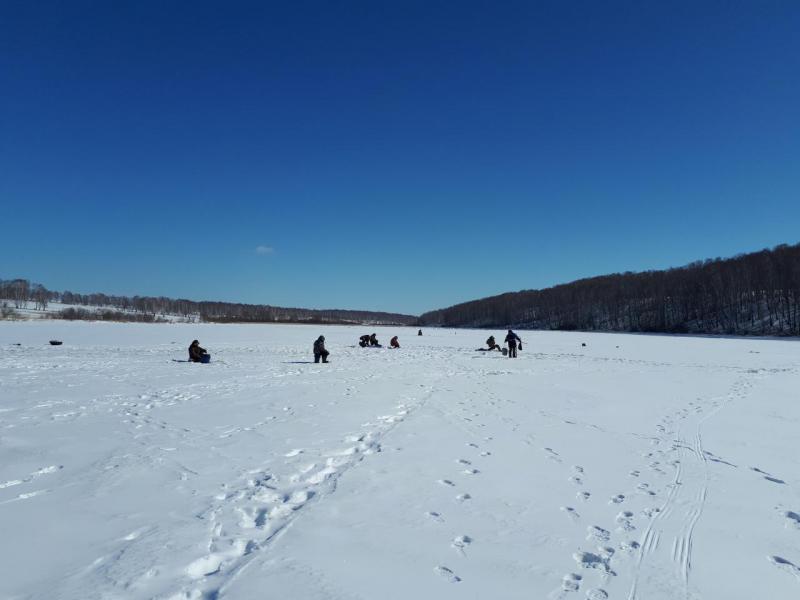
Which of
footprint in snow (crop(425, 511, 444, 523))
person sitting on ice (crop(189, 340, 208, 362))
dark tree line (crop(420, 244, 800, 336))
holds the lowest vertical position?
footprint in snow (crop(425, 511, 444, 523))

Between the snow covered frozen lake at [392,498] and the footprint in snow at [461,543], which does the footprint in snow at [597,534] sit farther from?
the footprint in snow at [461,543]

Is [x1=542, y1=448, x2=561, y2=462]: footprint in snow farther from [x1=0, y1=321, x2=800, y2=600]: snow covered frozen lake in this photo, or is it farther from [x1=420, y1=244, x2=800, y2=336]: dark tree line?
[x1=420, y1=244, x2=800, y2=336]: dark tree line

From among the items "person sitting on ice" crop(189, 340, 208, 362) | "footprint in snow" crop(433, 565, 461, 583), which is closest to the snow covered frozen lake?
"footprint in snow" crop(433, 565, 461, 583)

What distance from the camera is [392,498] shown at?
5.09m

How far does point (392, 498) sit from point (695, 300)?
312 feet

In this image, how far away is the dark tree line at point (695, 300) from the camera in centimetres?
6862

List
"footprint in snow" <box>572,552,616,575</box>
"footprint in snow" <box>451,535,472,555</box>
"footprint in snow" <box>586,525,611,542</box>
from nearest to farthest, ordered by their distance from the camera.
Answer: "footprint in snow" <box>572,552,616,575</box>
"footprint in snow" <box>451,535,472,555</box>
"footprint in snow" <box>586,525,611,542</box>

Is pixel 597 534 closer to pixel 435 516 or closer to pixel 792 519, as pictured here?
pixel 435 516

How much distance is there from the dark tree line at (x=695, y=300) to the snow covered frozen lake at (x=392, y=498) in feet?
229

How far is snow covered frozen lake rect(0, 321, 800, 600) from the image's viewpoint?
11.4ft

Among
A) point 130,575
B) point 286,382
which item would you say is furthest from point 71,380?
point 130,575

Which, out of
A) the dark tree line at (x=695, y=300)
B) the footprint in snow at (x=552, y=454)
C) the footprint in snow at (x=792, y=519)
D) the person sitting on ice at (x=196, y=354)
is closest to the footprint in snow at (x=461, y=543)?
A: the footprint in snow at (x=552, y=454)

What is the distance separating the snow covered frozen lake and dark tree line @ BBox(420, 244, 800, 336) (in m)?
69.9

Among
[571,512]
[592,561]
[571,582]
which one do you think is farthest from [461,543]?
[571,512]
